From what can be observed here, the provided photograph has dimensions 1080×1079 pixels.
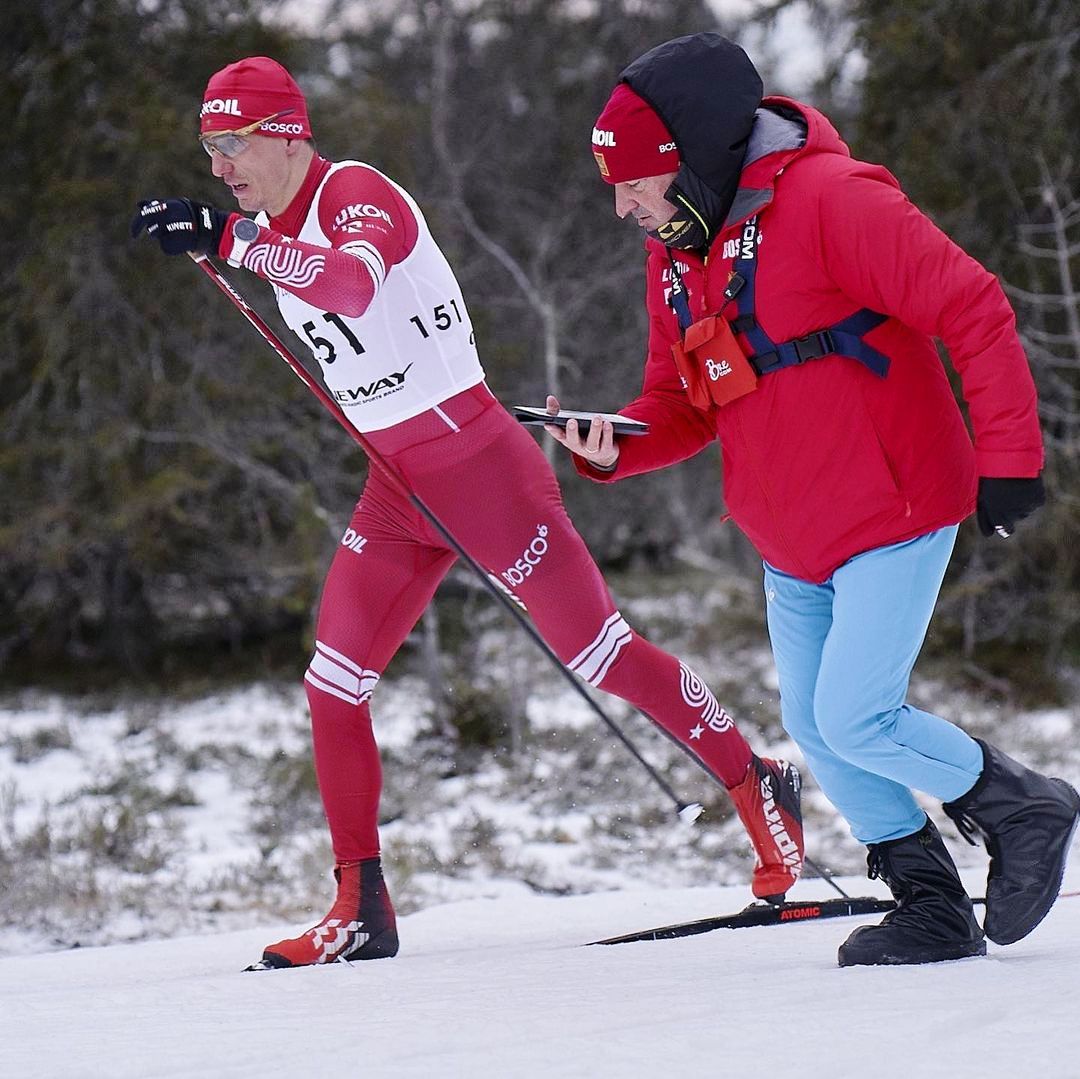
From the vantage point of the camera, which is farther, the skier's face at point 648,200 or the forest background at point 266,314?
the forest background at point 266,314

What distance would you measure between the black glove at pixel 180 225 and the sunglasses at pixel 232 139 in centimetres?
30

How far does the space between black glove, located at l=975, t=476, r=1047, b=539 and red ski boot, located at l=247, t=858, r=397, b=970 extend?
2053mm

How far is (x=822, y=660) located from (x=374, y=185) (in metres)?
1.79

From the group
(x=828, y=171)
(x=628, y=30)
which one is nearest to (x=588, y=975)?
(x=828, y=171)

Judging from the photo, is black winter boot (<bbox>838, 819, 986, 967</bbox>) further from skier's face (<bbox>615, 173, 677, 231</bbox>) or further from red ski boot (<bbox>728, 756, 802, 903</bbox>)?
skier's face (<bbox>615, 173, 677, 231</bbox>)

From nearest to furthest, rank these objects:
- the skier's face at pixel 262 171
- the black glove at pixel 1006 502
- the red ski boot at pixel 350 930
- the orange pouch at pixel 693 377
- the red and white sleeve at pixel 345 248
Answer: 1. the black glove at pixel 1006 502
2. the orange pouch at pixel 693 377
3. the red and white sleeve at pixel 345 248
4. the red ski boot at pixel 350 930
5. the skier's face at pixel 262 171

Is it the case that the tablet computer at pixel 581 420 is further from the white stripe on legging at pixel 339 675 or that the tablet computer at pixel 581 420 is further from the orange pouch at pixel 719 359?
the white stripe on legging at pixel 339 675

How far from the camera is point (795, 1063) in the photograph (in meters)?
2.12

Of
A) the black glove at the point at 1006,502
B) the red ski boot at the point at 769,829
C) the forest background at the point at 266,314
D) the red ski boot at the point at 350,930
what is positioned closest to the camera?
the black glove at the point at 1006,502

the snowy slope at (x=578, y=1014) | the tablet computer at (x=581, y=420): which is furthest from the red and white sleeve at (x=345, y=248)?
the snowy slope at (x=578, y=1014)

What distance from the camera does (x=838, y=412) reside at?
293cm

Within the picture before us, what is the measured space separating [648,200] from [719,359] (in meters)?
0.39

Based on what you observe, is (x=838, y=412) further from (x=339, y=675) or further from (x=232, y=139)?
(x=232, y=139)

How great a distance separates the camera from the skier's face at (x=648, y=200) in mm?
3020
